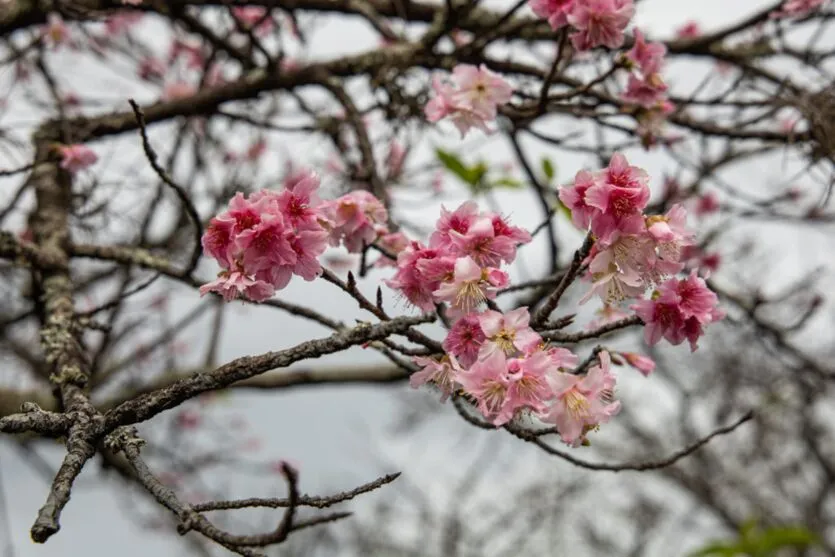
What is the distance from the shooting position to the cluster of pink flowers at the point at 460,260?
1214mm

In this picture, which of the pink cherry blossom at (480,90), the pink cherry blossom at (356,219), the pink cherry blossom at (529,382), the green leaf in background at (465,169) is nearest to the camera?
the pink cherry blossom at (529,382)

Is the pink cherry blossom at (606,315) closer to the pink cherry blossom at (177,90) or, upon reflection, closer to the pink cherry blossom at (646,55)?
the pink cherry blossom at (646,55)

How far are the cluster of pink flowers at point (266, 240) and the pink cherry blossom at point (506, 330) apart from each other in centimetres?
31

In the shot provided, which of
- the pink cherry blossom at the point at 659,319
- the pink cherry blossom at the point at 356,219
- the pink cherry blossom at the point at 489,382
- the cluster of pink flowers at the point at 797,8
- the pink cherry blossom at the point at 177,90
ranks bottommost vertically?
the pink cherry blossom at the point at 489,382

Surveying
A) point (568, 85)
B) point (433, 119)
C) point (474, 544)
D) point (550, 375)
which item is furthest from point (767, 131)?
point (474, 544)

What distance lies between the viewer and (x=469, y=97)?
1.99 metres

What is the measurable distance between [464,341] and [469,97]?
941mm

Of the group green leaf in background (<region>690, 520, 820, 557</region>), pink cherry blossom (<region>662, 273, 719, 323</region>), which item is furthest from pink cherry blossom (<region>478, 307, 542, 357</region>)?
green leaf in background (<region>690, 520, 820, 557</region>)

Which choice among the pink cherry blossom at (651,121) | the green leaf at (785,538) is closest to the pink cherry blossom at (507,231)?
the pink cherry blossom at (651,121)

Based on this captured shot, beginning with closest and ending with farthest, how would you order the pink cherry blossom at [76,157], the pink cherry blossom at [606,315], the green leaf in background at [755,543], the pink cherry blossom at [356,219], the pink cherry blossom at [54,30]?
the pink cherry blossom at [356,219]
the pink cherry blossom at [606,315]
the pink cherry blossom at [76,157]
the pink cherry blossom at [54,30]
the green leaf in background at [755,543]

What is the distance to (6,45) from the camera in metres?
2.95

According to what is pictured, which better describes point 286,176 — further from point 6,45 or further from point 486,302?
point 486,302

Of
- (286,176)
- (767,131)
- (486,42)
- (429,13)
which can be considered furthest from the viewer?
(286,176)

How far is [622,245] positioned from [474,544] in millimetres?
10253
